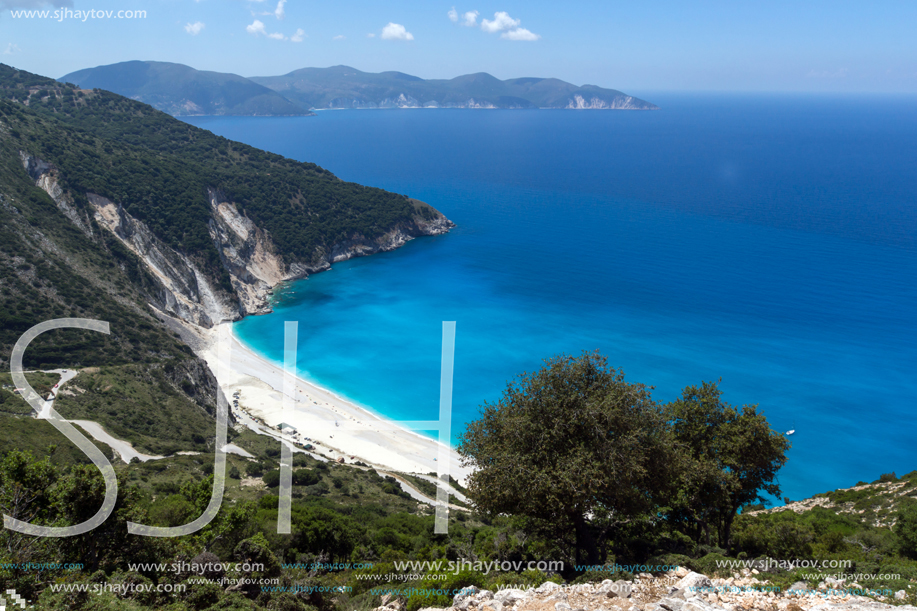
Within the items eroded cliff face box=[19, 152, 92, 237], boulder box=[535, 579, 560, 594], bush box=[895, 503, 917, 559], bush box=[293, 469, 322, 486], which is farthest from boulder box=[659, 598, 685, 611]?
eroded cliff face box=[19, 152, 92, 237]

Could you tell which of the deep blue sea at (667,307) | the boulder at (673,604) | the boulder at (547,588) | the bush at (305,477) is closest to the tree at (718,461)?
the boulder at (547,588)

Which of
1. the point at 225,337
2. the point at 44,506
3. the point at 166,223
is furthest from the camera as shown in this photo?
the point at 166,223

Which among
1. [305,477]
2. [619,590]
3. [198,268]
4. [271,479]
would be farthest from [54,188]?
[619,590]

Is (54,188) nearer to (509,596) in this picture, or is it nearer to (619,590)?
(509,596)

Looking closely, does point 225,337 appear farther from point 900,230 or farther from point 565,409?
point 900,230

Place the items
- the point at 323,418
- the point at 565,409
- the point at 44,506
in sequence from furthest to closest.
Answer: the point at 323,418
the point at 565,409
the point at 44,506

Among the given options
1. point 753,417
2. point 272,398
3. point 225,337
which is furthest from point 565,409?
point 225,337
